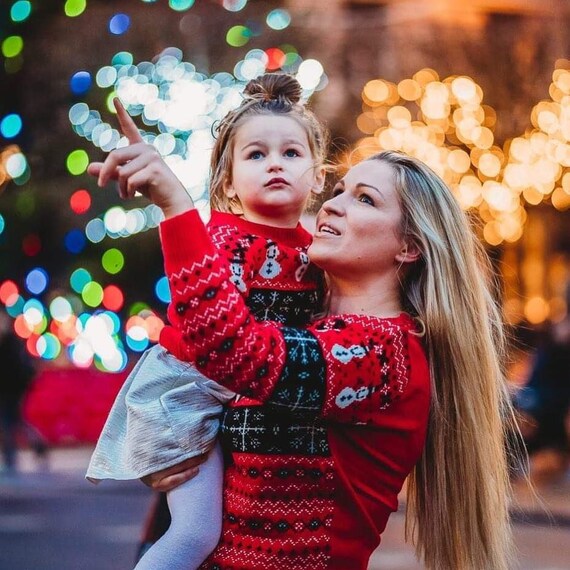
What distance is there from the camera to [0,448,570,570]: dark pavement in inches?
376

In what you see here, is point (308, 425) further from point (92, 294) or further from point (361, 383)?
point (92, 294)

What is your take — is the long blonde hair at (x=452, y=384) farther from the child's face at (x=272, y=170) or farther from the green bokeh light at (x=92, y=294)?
the green bokeh light at (x=92, y=294)

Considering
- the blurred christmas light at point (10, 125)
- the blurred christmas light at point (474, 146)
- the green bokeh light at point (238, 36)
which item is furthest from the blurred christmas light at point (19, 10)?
the blurred christmas light at point (474, 146)

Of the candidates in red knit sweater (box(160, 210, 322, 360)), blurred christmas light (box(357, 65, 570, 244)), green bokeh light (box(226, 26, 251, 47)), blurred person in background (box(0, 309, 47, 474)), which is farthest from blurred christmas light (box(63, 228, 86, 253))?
red knit sweater (box(160, 210, 322, 360))

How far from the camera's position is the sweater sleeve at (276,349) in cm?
231

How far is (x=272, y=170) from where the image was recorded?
3.06m

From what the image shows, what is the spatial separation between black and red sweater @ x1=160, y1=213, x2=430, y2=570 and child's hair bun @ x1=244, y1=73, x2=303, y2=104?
31.0 inches

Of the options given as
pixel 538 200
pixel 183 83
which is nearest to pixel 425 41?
pixel 538 200

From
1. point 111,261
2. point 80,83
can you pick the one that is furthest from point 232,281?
point 111,261

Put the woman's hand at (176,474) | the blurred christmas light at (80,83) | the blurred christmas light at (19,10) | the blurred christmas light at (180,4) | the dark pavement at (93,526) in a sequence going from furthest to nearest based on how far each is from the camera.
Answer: the blurred christmas light at (180,4)
the blurred christmas light at (80,83)
the blurred christmas light at (19,10)
the dark pavement at (93,526)
the woman's hand at (176,474)

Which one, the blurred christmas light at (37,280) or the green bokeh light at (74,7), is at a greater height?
the green bokeh light at (74,7)

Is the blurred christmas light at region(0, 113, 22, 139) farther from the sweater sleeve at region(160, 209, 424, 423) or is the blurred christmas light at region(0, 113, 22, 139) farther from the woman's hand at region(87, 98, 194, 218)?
the woman's hand at region(87, 98, 194, 218)

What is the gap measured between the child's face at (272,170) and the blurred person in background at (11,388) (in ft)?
39.6

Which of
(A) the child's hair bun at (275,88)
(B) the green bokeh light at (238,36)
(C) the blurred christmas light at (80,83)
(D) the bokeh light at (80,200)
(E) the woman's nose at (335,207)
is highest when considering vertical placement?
(B) the green bokeh light at (238,36)
